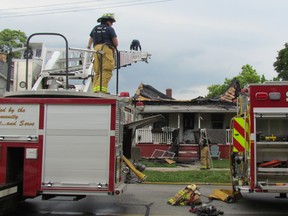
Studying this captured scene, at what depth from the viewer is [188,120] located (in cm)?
2677

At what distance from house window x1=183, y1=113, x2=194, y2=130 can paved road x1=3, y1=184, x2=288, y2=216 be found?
641 inches

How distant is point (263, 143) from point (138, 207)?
2.85m

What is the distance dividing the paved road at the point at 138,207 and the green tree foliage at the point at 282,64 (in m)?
31.4

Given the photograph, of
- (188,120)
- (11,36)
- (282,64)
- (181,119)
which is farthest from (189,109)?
(11,36)

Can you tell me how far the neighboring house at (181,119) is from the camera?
2302cm

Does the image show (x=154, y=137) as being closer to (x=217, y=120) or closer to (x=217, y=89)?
(x=217, y=120)

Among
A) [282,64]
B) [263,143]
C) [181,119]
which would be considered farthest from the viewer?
[282,64]

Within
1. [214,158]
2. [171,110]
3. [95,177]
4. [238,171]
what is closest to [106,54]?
[95,177]

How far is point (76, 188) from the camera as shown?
22.2 ft

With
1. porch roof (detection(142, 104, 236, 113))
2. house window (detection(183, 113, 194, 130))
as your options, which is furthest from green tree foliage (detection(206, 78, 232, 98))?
porch roof (detection(142, 104, 236, 113))

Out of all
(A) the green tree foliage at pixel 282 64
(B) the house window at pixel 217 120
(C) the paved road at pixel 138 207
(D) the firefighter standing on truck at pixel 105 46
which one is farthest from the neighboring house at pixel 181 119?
(A) the green tree foliage at pixel 282 64

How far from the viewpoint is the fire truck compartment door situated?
6785 mm

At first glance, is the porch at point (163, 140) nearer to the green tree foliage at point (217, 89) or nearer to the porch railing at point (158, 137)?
the porch railing at point (158, 137)

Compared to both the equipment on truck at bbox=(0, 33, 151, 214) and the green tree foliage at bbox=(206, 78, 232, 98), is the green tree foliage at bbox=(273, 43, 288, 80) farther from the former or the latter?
the equipment on truck at bbox=(0, 33, 151, 214)
